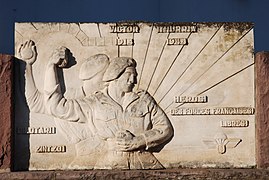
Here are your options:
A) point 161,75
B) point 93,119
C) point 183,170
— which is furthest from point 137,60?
point 183,170

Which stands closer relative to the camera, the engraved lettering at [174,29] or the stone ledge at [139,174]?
the stone ledge at [139,174]

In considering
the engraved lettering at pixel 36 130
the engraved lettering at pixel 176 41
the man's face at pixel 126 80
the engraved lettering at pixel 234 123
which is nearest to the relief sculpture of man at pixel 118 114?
the man's face at pixel 126 80

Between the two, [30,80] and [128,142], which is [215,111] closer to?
[128,142]

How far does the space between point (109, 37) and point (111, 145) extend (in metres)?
0.99

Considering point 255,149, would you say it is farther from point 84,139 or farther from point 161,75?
point 84,139

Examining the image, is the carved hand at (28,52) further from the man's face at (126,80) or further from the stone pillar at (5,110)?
the man's face at (126,80)

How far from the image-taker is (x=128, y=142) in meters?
5.71

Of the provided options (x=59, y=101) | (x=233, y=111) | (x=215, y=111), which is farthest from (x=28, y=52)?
(x=233, y=111)

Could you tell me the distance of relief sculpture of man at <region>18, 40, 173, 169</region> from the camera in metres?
5.76

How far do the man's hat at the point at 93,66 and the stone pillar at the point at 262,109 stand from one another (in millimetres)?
1385

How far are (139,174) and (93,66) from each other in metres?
1.06

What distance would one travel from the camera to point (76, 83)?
A: 589 cm

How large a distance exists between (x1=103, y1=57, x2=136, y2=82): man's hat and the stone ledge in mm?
852

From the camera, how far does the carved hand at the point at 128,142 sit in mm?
5715
